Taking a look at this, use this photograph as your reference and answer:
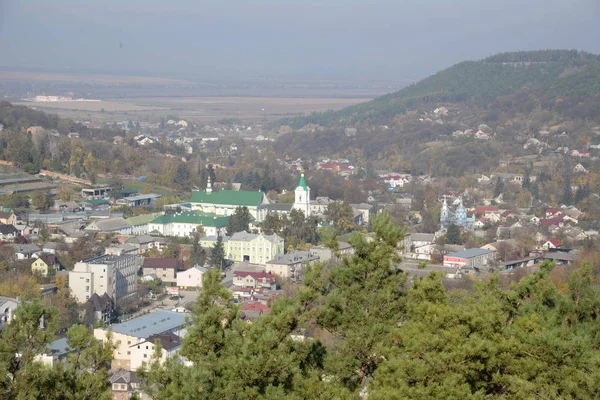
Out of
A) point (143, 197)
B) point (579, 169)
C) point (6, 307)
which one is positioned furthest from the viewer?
point (579, 169)

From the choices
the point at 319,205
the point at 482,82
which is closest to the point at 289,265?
the point at 319,205

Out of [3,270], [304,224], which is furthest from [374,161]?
[3,270]

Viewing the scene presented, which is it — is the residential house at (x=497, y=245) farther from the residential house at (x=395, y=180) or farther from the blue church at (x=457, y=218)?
the residential house at (x=395, y=180)

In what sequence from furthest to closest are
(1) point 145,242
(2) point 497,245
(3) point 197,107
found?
(3) point 197,107 → (2) point 497,245 → (1) point 145,242

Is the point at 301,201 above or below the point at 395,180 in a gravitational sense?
above

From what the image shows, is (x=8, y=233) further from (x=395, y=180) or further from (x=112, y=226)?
(x=395, y=180)

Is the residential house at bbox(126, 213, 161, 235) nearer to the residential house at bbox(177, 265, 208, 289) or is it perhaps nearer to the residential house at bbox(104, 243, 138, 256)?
the residential house at bbox(104, 243, 138, 256)

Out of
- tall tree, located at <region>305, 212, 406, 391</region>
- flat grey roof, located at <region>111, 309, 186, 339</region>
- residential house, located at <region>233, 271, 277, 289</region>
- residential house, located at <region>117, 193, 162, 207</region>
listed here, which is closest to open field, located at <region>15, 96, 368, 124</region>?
residential house, located at <region>117, 193, 162, 207</region>
